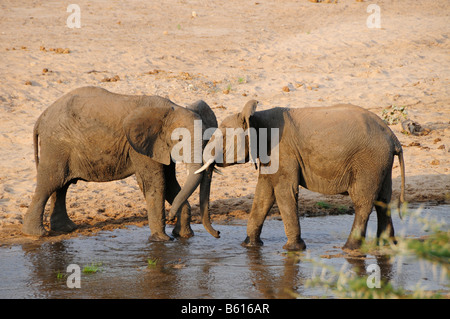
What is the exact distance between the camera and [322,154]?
6.93m

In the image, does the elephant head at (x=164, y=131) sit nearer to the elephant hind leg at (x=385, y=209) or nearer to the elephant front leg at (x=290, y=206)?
the elephant front leg at (x=290, y=206)

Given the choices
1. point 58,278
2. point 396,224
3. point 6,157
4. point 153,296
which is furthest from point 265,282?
point 6,157

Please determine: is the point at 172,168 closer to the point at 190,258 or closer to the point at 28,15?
the point at 190,258

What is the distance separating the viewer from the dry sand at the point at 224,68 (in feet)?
31.7

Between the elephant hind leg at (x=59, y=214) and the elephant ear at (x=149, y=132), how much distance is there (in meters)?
1.20

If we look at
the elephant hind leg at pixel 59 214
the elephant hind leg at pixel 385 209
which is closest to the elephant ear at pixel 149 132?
the elephant hind leg at pixel 59 214

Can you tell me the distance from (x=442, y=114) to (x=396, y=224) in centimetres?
494

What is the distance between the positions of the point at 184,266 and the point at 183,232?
4.17ft

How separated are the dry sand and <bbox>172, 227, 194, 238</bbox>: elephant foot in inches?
37.4

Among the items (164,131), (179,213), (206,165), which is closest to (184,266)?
(206,165)

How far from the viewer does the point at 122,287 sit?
5.88 meters

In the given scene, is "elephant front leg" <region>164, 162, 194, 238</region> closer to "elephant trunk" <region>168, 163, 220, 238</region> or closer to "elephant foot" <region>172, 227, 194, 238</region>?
"elephant foot" <region>172, 227, 194, 238</region>

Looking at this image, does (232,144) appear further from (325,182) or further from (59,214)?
(59,214)

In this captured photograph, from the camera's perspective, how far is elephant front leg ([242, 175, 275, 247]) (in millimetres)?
7270
